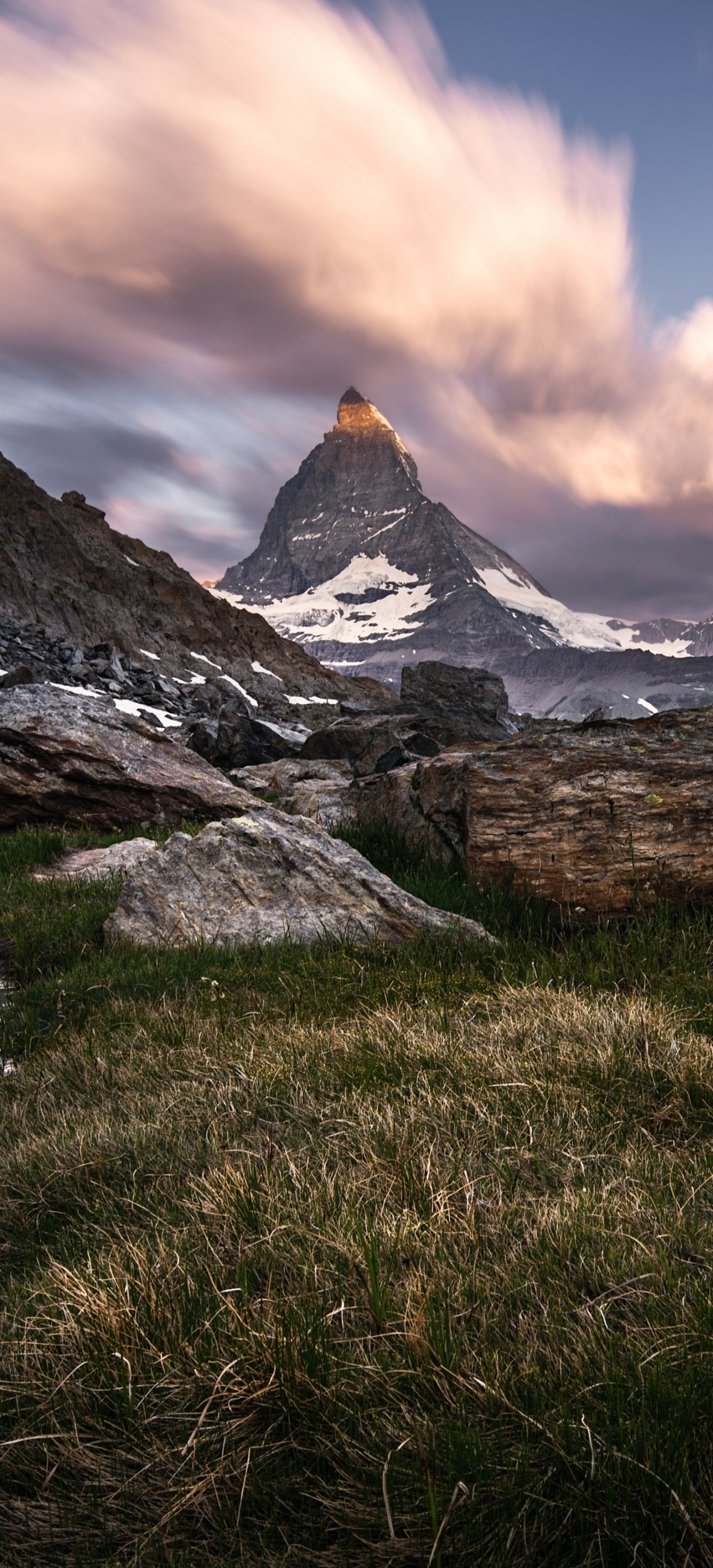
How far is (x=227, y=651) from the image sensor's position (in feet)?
282

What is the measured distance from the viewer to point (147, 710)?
98.3 feet

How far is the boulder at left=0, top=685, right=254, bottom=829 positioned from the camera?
11.5 metres

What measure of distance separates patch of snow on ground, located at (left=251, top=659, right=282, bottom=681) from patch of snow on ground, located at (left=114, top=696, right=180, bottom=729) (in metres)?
49.9

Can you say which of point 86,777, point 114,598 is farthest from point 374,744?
point 114,598

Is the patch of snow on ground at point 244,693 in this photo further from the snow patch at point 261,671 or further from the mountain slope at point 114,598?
the snow patch at point 261,671

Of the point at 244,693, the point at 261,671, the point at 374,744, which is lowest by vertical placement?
the point at 374,744

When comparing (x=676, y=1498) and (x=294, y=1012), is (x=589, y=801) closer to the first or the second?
(x=294, y=1012)

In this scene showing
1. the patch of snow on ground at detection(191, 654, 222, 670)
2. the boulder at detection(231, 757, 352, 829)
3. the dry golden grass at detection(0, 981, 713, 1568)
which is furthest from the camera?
the patch of snow on ground at detection(191, 654, 222, 670)

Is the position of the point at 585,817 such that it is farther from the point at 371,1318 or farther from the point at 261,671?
the point at 261,671

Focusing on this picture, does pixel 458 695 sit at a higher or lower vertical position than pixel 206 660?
lower

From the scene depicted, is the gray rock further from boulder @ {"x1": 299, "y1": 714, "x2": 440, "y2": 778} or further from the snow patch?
the snow patch

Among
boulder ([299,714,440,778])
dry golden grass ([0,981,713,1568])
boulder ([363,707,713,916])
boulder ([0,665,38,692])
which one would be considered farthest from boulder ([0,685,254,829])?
boulder ([0,665,38,692])

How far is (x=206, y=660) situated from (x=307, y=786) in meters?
67.2

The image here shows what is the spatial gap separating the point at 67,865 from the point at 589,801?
603 centimetres
